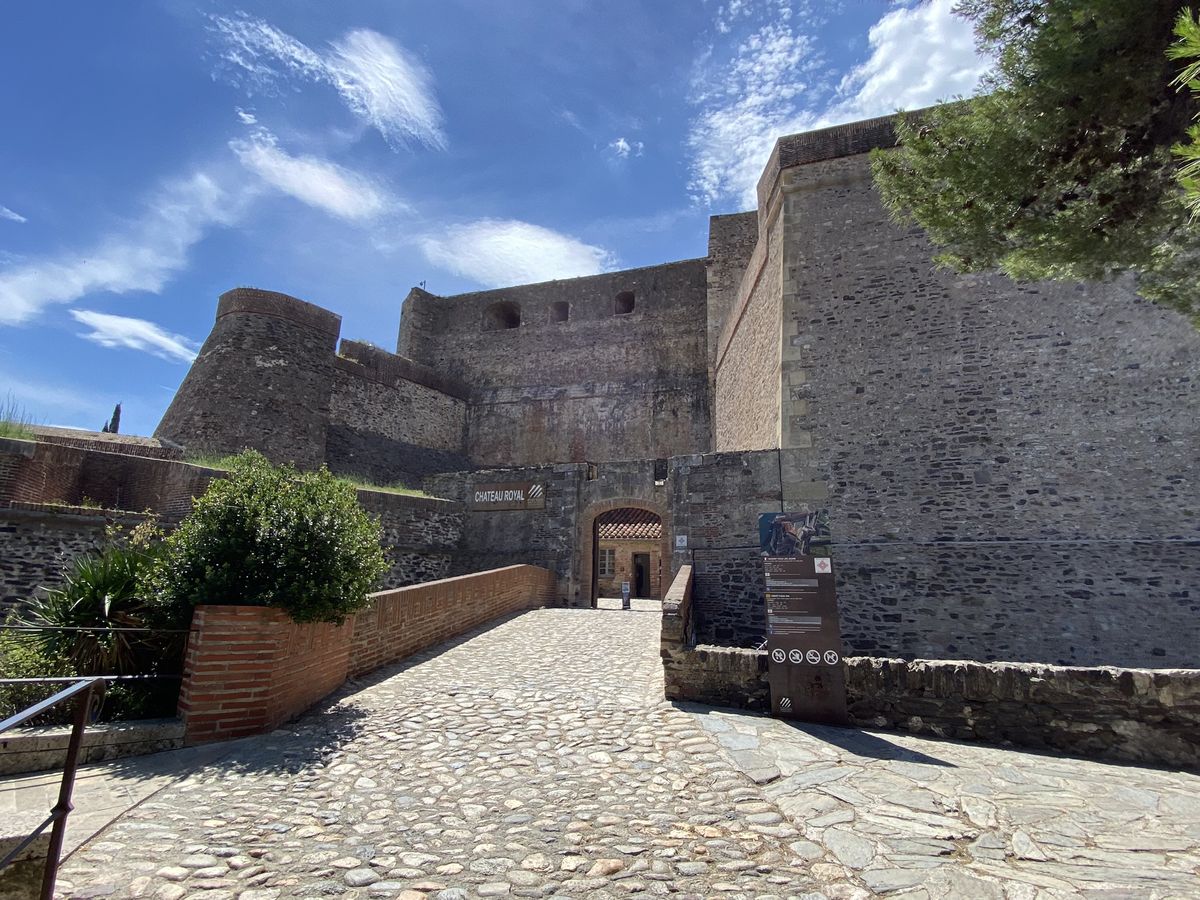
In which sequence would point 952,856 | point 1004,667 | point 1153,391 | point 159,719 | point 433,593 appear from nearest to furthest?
point 952,856
point 159,719
point 1004,667
point 433,593
point 1153,391

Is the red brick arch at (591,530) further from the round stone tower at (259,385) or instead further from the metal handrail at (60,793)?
the metal handrail at (60,793)

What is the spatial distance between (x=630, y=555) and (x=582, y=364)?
25.4 ft

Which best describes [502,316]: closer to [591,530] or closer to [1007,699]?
[591,530]

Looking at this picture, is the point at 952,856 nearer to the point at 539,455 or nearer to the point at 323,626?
the point at 323,626

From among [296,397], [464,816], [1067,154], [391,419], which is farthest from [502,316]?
[464,816]

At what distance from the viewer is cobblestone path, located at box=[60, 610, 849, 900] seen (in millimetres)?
2787

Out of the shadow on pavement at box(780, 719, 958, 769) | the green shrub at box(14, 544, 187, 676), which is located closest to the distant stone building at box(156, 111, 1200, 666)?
the shadow on pavement at box(780, 719, 958, 769)

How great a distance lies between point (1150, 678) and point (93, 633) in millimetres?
8151

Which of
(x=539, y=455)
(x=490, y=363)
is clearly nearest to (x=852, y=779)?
(x=539, y=455)

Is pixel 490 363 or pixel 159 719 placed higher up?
pixel 490 363

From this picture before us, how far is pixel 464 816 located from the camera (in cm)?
348

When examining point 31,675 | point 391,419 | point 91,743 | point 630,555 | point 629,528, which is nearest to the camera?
point 91,743

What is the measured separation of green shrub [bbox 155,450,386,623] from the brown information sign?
3.85 m

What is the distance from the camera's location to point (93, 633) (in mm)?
4891
